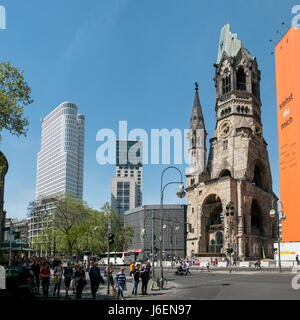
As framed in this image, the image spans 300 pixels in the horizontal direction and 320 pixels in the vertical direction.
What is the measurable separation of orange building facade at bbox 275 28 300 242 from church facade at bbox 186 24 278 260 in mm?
12264

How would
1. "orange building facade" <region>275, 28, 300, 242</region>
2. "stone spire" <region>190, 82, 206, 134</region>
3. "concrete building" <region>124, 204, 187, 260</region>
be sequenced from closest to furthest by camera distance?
1. "orange building facade" <region>275, 28, 300, 242</region>
2. "stone spire" <region>190, 82, 206, 134</region>
3. "concrete building" <region>124, 204, 187, 260</region>

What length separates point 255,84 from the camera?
79000mm

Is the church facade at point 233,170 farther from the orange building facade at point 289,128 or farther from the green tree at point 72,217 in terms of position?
the green tree at point 72,217

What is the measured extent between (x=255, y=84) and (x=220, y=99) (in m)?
8.68

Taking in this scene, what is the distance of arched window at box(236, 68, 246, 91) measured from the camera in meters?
78.1

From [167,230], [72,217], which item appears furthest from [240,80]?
[167,230]

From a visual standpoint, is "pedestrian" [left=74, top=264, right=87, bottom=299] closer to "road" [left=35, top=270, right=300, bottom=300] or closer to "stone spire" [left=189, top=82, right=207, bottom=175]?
"road" [left=35, top=270, right=300, bottom=300]

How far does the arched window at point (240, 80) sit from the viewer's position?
7811 centimetres

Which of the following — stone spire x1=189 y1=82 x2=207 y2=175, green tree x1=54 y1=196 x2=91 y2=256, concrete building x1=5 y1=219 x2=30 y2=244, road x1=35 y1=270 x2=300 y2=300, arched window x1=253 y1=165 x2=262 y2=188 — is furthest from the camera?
concrete building x1=5 y1=219 x2=30 y2=244

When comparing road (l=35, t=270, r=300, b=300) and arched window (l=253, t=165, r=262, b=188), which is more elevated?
arched window (l=253, t=165, r=262, b=188)

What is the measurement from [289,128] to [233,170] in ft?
61.8

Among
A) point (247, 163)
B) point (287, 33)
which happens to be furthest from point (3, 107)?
point (247, 163)

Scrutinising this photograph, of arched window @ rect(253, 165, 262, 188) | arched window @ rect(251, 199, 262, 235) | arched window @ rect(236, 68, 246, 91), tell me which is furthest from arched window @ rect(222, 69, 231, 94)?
arched window @ rect(251, 199, 262, 235)

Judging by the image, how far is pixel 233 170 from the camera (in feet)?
231
